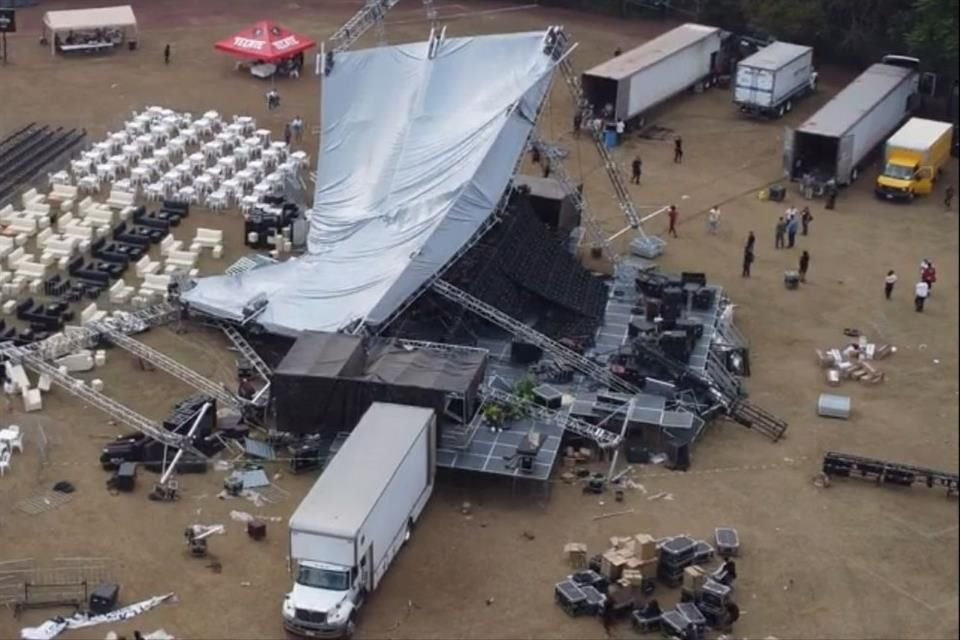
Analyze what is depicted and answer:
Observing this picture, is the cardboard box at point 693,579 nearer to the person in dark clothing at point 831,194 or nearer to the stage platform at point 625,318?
the stage platform at point 625,318

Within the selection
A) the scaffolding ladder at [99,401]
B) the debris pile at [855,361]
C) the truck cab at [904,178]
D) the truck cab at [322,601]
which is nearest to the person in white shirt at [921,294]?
the debris pile at [855,361]

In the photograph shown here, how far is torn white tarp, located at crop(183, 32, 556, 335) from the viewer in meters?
29.0

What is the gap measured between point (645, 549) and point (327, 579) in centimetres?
471

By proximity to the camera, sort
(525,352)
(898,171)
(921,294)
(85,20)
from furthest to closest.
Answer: (85,20) → (898,171) → (921,294) → (525,352)

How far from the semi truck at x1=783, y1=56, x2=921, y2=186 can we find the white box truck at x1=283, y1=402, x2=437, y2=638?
66.3 ft

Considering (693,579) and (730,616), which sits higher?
(693,579)

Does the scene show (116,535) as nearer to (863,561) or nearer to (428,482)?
(428,482)

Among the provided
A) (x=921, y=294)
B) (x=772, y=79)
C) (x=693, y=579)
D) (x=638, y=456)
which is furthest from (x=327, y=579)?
(x=772, y=79)

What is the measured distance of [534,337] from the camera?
28.5 meters

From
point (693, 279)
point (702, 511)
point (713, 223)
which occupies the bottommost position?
point (702, 511)

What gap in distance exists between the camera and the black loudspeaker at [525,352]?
2844 centimetres

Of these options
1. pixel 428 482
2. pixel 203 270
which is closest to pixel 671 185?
pixel 203 270

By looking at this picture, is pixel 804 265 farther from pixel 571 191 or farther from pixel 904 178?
pixel 904 178

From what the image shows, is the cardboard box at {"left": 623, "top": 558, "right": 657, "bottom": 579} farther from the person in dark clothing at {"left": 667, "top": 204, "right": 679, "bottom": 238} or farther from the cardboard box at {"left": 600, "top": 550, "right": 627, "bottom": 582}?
the person in dark clothing at {"left": 667, "top": 204, "right": 679, "bottom": 238}
